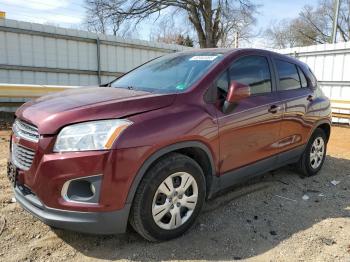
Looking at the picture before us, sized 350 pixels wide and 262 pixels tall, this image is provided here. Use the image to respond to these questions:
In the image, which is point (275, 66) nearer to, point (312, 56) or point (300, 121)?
point (300, 121)

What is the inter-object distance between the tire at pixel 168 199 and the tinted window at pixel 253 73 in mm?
1196

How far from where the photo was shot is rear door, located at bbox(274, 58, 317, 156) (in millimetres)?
4484

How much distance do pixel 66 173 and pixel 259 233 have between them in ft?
6.37

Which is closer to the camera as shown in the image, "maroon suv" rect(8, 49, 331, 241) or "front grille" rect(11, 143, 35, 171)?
"maroon suv" rect(8, 49, 331, 241)

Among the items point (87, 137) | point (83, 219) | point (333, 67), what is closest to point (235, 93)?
point (87, 137)

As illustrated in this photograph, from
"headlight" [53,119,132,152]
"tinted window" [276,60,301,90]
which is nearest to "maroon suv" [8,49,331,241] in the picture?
"headlight" [53,119,132,152]

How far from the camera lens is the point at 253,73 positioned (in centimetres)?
416

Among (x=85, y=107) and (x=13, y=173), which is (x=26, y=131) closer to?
(x=13, y=173)

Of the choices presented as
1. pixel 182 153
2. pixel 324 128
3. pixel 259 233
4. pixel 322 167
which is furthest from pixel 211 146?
pixel 322 167

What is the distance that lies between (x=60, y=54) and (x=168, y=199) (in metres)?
8.52

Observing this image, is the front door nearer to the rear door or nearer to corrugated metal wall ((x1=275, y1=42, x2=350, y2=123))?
the rear door

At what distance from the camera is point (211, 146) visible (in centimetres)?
341

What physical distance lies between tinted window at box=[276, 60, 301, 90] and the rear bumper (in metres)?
2.69

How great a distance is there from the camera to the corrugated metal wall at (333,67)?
37.2ft
